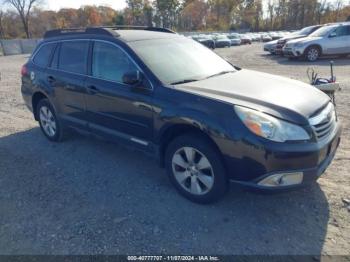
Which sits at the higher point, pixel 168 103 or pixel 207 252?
pixel 168 103

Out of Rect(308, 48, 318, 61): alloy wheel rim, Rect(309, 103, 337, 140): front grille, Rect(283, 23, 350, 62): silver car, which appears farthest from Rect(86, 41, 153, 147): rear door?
Rect(308, 48, 318, 61): alloy wheel rim

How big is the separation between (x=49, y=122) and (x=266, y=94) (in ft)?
12.5

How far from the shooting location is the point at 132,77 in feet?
11.4

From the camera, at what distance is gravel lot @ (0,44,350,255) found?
9.21 ft

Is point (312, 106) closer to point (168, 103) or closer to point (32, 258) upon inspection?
point (168, 103)

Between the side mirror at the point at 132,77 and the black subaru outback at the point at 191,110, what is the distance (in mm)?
14

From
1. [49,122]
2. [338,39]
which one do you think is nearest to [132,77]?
[49,122]

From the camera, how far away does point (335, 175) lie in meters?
3.85

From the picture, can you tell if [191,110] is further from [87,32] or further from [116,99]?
[87,32]

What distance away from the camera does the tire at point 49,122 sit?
5.23m

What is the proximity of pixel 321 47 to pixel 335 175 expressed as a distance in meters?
13.8

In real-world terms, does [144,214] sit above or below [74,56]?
below

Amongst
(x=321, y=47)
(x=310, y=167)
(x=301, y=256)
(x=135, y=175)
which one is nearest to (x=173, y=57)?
(x=135, y=175)

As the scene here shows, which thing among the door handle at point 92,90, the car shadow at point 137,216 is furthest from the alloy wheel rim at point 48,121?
the door handle at point 92,90
